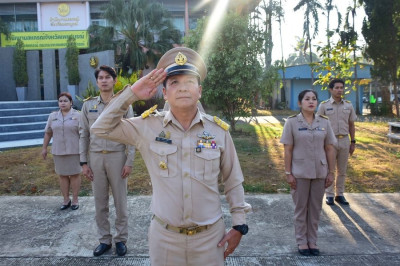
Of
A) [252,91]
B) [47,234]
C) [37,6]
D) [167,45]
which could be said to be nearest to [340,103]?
[47,234]

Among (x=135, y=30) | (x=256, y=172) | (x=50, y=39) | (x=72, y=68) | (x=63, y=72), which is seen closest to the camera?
(x=256, y=172)

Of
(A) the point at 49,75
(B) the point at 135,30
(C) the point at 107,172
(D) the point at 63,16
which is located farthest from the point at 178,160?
(D) the point at 63,16

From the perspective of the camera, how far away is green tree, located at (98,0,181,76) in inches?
864

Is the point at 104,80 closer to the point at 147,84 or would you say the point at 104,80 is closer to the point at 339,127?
the point at 147,84

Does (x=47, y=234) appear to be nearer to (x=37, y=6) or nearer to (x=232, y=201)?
(x=232, y=201)

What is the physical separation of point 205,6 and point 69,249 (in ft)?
90.6

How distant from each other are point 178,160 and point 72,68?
15.9 m

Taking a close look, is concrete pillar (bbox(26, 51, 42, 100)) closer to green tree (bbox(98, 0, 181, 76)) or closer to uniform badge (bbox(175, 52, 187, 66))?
green tree (bbox(98, 0, 181, 76))

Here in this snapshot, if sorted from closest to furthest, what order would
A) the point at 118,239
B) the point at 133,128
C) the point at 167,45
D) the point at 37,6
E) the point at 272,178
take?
1. the point at 133,128
2. the point at 118,239
3. the point at 272,178
4. the point at 167,45
5. the point at 37,6

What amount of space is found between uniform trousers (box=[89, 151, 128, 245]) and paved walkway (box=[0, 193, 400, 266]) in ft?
0.76

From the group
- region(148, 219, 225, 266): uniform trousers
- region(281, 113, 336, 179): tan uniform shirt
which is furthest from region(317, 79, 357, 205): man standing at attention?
region(148, 219, 225, 266): uniform trousers

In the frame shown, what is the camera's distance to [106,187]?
3715 mm

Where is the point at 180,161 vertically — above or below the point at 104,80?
below

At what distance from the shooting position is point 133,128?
7.11 feet
